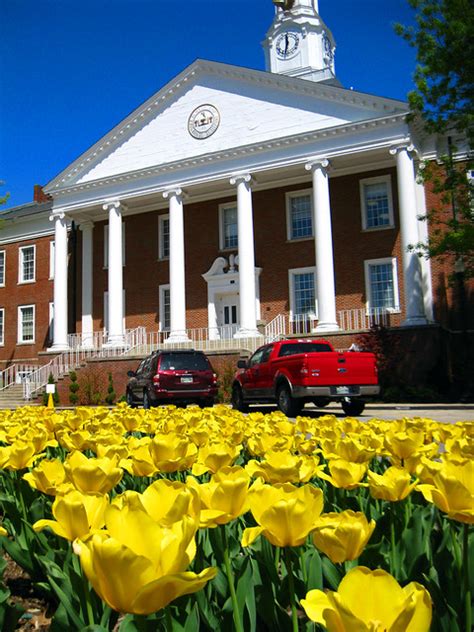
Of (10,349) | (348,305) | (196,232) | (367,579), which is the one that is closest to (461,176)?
(348,305)

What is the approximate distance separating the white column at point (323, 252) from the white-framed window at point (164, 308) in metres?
10.3

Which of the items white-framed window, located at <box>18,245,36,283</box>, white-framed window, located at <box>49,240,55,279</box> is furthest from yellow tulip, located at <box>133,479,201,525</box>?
white-framed window, located at <box>18,245,36,283</box>

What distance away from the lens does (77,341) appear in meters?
33.1

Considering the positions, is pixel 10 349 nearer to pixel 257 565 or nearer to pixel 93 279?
pixel 93 279

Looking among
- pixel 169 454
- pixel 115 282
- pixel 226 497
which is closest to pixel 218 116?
pixel 115 282

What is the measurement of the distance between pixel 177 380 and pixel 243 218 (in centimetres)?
1145

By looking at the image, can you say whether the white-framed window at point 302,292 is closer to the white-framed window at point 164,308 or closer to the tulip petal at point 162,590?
the white-framed window at point 164,308

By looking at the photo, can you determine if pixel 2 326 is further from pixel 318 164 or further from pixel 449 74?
pixel 449 74

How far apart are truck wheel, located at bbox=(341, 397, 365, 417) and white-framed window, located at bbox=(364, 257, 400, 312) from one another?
39.4ft

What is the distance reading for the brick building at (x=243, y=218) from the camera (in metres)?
25.6

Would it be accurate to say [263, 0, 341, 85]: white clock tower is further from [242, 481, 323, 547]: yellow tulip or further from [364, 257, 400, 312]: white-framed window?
[242, 481, 323, 547]: yellow tulip

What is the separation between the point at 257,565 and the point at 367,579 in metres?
1.02

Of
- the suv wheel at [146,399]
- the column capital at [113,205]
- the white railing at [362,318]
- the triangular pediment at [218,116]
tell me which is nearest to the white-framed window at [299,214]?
the triangular pediment at [218,116]

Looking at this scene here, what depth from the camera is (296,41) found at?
43188 millimetres
